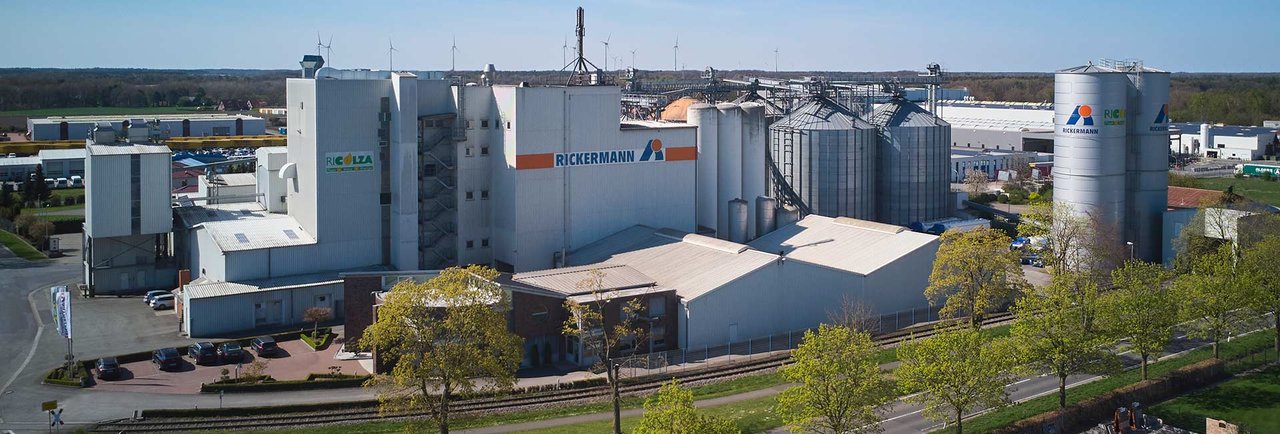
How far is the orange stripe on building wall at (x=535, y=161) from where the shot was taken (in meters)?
45.3

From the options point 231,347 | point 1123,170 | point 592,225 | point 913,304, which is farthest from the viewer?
point 1123,170

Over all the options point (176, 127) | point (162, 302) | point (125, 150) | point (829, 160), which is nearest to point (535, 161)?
point (162, 302)

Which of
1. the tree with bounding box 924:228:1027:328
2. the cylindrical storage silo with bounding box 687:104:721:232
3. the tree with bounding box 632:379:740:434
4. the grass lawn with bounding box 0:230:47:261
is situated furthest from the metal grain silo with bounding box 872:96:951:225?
the grass lawn with bounding box 0:230:47:261

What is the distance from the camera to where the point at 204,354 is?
36.7 metres

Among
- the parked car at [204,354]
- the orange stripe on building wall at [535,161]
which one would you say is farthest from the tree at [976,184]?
the parked car at [204,354]

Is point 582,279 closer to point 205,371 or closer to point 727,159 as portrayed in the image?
point 205,371

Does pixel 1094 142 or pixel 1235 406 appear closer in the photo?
→ pixel 1235 406

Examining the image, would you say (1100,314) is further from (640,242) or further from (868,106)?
(868,106)

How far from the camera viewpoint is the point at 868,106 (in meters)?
59.8

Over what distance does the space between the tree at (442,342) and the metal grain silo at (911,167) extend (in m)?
32.8

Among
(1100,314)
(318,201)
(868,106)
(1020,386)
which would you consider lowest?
(1020,386)

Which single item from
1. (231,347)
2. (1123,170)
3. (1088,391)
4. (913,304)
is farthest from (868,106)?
(231,347)

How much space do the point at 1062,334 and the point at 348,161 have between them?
90.3 ft

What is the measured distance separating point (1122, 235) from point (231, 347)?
3857 cm
